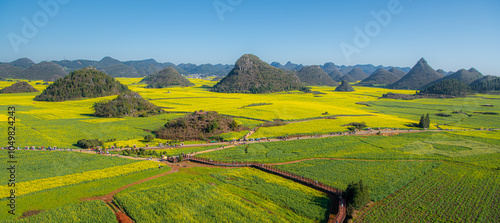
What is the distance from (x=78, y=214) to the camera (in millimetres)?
25859

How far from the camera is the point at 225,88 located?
17462 centimetres

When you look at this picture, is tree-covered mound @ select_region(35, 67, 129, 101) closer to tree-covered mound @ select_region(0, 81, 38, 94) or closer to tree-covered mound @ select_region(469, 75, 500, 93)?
tree-covered mound @ select_region(0, 81, 38, 94)

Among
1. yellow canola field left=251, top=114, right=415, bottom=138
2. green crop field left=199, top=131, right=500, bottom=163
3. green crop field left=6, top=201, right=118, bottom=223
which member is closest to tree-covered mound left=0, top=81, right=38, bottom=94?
yellow canola field left=251, top=114, right=415, bottom=138

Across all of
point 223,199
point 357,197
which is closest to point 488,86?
point 357,197

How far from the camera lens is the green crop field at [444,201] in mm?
26750

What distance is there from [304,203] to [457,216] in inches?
563

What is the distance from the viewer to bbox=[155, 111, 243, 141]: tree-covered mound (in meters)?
56.2

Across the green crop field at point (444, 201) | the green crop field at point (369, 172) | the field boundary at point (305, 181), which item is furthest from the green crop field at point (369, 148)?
the green crop field at point (444, 201)

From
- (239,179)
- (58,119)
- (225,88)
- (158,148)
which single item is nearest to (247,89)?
(225,88)

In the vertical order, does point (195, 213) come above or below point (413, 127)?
below

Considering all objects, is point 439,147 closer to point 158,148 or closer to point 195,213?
point 195,213

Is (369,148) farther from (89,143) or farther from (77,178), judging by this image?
(89,143)

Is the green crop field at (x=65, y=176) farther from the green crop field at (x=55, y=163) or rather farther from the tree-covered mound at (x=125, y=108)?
the tree-covered mound at (x=125, y=108)

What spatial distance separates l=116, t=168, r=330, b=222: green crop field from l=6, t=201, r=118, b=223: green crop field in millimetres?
1781
